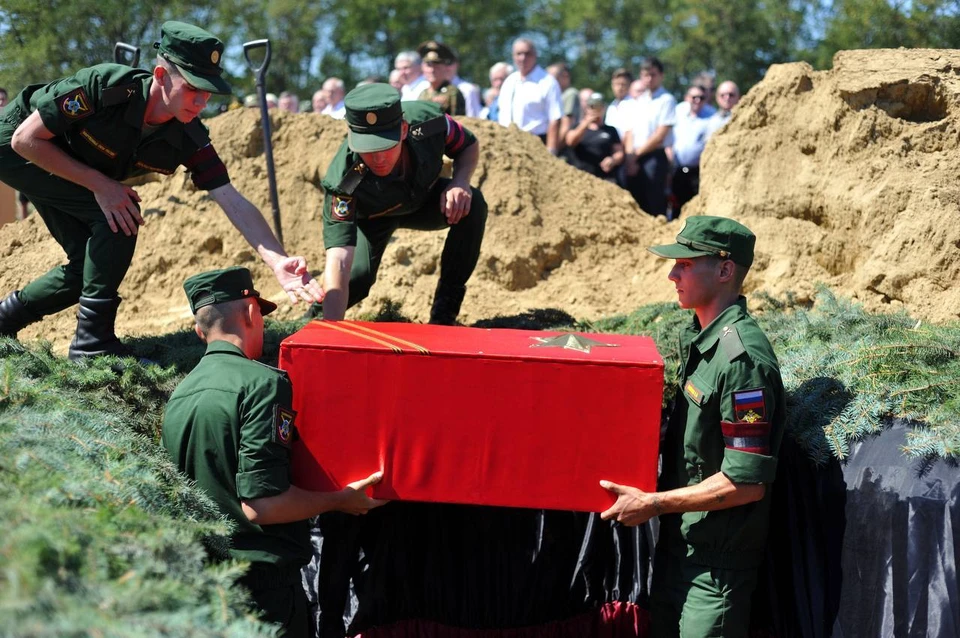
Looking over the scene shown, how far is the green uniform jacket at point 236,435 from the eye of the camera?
9.32ft

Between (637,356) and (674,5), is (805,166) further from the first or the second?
(674,5)

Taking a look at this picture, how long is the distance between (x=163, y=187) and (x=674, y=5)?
41.9 feet

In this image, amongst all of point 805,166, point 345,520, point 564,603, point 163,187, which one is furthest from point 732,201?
point 163,187

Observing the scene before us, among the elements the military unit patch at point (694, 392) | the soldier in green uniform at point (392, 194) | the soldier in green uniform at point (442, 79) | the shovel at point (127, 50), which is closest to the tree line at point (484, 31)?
the shovel at point (127, 50)

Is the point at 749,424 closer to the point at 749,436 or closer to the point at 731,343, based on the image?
the point at 749,436

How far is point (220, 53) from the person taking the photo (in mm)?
3982

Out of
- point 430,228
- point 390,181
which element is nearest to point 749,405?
point 390,181

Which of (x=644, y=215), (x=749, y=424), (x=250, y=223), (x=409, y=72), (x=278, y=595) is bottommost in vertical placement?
(x=278, y=595)

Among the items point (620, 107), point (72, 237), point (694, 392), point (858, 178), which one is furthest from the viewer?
point (620, 107)

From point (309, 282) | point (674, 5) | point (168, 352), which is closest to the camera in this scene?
point (309, 282)

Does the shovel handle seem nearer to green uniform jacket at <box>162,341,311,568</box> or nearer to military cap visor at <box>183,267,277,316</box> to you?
military cap visor at <box>183,267,277,316</box>

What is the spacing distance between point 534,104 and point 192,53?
487 centimetres

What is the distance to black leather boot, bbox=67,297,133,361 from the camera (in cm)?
416

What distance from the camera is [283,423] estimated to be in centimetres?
291
